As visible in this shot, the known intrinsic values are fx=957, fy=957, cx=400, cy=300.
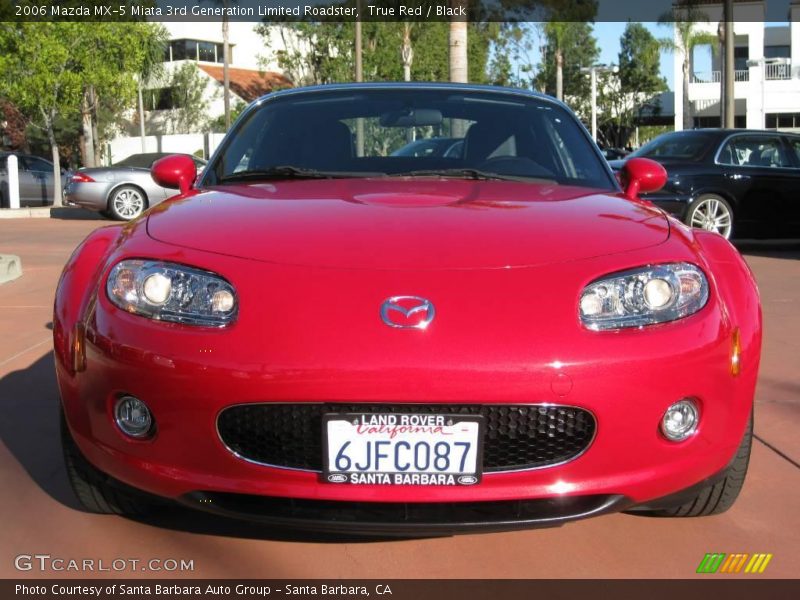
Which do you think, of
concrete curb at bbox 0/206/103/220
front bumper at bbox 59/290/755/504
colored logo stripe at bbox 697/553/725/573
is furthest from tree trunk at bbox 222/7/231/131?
colored logo stripe at bbox 697/553/725/573

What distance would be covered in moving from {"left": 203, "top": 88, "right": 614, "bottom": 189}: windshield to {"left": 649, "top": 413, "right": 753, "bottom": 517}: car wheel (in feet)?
3.59

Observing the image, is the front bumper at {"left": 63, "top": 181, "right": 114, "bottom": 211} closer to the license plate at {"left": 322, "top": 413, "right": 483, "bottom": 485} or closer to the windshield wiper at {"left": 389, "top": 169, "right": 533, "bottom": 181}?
the windshield wiper at {"left": 389, "top": 169, "right": 533, "bottom": 181}

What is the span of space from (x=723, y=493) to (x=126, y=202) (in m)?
14.5

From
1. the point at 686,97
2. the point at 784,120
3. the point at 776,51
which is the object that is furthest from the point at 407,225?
the point at 776,51

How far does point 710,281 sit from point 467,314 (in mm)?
718

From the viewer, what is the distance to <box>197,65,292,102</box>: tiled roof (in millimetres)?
46844

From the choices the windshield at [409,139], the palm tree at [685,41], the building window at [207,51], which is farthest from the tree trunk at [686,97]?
the windshield at [409,139]

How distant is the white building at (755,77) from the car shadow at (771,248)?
98.6ft

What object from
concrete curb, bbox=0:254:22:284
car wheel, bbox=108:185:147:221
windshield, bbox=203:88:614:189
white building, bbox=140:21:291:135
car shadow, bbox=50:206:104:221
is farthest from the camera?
white building, bbox=140:21:291:135

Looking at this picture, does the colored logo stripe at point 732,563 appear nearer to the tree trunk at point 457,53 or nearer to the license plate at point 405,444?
the license plate at point 405,444

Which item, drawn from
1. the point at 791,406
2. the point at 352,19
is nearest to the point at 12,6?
the point at 791,406

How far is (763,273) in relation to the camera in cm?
856

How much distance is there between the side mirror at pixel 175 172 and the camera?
3.75 meters
